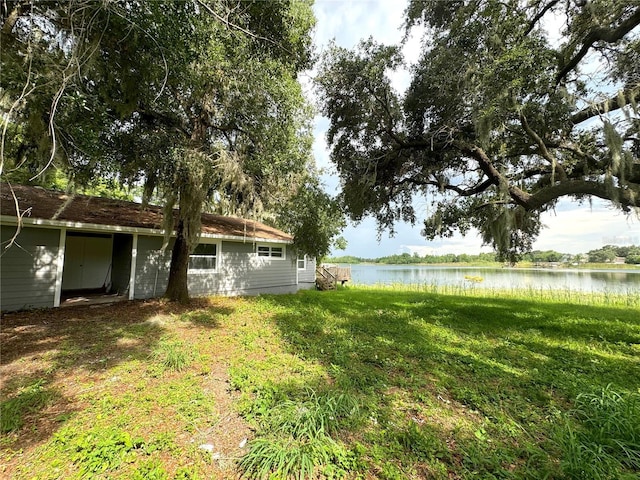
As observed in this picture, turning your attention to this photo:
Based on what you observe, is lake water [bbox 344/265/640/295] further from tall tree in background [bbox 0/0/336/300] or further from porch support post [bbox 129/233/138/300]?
porch support post [bbox 129/233/138/300]

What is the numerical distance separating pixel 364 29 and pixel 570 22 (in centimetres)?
406

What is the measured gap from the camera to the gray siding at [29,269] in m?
5.93

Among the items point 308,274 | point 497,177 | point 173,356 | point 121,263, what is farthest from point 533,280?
point 121,263

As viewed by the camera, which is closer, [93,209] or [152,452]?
[152,452]

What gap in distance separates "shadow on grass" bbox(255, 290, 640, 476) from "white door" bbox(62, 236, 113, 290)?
7.36 meters

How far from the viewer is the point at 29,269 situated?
6.20m

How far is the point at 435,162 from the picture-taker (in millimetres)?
6832

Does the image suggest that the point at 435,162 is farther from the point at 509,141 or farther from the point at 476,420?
the point at 476,420

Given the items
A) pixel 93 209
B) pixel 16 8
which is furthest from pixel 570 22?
pixel 93 209

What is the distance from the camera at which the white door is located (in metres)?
9.08

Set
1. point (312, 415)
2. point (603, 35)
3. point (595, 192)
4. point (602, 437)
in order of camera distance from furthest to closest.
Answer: point (595, 192) → point (603, 35) → point (312, 415) → point (602, 437)

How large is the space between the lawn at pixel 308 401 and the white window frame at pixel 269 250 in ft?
17.6

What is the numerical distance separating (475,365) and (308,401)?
283cm

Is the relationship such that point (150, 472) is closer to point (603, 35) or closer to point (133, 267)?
point (133, 267)
